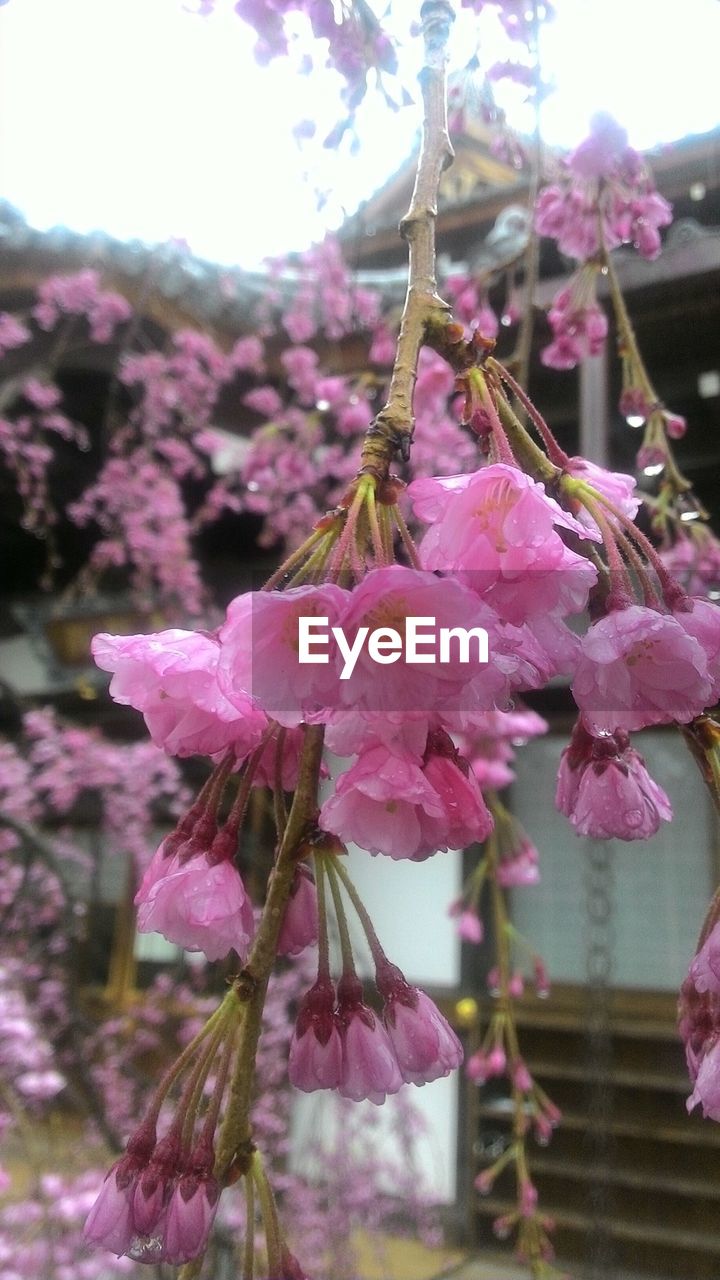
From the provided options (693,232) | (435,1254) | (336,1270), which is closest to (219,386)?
(693,232)

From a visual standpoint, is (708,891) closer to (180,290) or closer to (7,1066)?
(7,1066)

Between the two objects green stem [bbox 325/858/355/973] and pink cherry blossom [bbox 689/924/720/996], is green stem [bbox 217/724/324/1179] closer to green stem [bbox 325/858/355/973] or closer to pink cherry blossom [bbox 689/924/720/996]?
green stem [bbox 325/858/355/973]

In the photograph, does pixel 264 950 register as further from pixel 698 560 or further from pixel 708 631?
pixel 698 560

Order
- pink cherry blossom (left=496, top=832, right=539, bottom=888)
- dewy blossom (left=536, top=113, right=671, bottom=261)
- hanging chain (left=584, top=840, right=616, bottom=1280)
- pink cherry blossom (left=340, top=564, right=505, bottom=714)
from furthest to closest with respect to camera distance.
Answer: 1. hanging chain (left=584, top=840, right=616, bottom=1280)
2. pink cherry blossom (left=496, top=832, right=539, bottom=888)
3. dewy blossom (left=536, top=113, right=671, bottom=261)
4. pink cherry blossom (left=340, top=564, right=505, bottom=714)

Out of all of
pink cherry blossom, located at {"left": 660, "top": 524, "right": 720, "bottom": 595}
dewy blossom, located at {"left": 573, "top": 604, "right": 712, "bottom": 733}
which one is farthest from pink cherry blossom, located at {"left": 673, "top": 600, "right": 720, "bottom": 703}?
pink cherry blossom, located at {"left": 660, "top": 524, "right": 720, "bottom": 595}

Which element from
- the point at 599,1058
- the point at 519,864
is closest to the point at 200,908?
the point at 519,864
